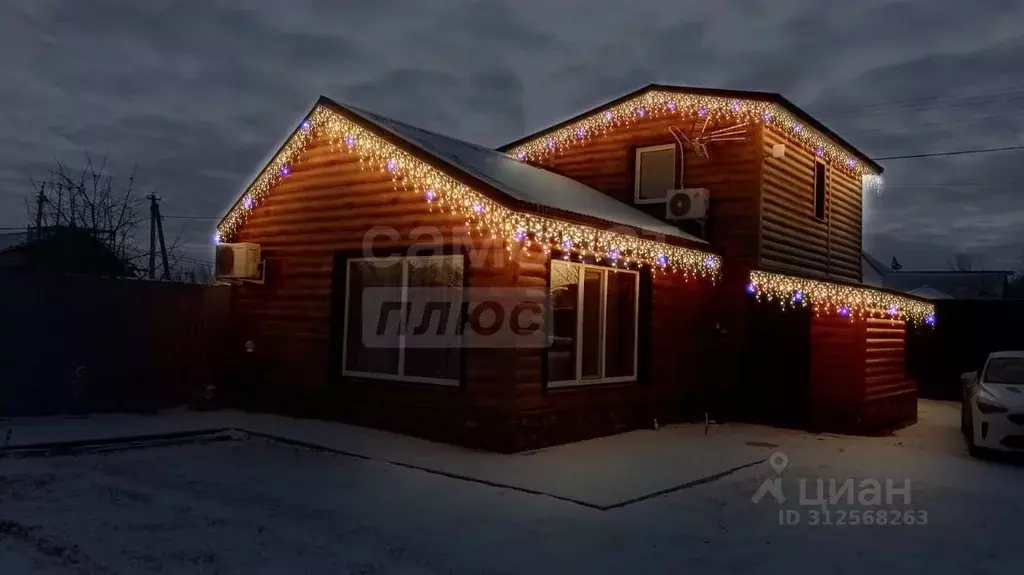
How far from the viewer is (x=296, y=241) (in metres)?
11.5

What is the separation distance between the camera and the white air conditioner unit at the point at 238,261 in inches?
456

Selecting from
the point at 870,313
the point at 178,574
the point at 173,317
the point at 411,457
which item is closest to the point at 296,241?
the point at 173,317

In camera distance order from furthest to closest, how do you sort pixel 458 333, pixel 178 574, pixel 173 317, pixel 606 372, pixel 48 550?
pixel 173 317, pixel 606 372, pixel 458 333, pixel 48 550, pixel 178 574

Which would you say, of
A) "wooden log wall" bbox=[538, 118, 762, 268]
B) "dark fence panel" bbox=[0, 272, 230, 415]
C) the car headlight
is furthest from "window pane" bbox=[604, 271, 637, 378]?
"dark fence panel" bbox=[0, 272, 230, 415]

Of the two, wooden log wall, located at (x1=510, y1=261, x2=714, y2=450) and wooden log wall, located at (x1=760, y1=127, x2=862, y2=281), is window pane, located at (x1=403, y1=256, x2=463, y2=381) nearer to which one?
wooden log wall, located at (x1=510, y1=261, x2=714, y2=450)

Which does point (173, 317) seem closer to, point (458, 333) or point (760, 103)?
point (458, 333)

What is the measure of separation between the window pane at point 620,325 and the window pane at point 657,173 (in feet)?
9.67

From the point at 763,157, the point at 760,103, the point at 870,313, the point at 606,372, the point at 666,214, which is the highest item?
the point at 760,103

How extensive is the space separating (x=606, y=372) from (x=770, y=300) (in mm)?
3597

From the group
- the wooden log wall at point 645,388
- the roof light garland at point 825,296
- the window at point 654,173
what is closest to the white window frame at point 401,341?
the wooden log wall at point 645,388

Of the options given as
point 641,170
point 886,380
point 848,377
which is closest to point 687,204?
point 641,170

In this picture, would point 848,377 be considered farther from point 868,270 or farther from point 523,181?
point 868,270

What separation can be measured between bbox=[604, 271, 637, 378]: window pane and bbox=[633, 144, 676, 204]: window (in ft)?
9.72

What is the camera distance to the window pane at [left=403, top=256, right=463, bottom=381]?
32.2 feet
